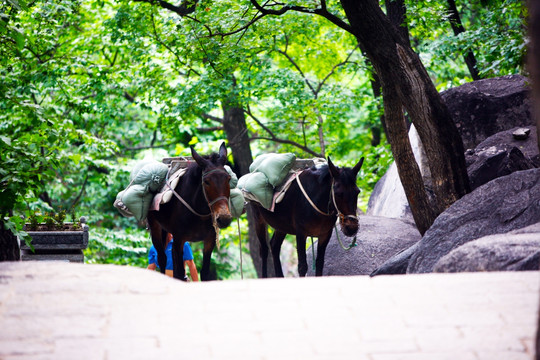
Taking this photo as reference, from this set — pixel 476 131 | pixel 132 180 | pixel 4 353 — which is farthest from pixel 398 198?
pixel 4 353

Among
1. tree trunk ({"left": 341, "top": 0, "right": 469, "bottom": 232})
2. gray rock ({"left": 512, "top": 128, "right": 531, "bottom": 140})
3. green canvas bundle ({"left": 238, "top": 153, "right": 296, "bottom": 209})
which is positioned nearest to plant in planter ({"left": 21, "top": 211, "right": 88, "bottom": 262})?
green canvas bundle ({"left": 238, "top": 153, "right": 296, "bottom": 209})

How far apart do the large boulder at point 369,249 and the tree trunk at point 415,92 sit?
5.40 ft

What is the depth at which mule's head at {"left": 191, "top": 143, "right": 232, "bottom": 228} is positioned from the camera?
9.95 metres

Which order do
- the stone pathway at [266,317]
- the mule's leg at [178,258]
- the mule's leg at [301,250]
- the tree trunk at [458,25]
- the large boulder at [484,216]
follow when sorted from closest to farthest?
the stone pathway at [266,317]
the large boulder at [484,216]
the mule's leg at [178,258]
the mule's leg at [301,250]
the tree trunk at [458,25]

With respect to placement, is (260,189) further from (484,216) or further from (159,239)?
(484,216)

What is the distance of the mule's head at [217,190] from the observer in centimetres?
995

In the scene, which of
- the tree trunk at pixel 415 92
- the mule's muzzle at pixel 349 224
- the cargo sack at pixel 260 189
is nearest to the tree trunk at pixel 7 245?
the cargo sack at pixel 260 189

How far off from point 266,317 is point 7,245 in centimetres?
585

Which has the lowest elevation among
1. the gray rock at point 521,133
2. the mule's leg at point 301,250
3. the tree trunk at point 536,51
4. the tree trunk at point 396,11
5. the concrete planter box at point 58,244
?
the mule's leg at point 301,250

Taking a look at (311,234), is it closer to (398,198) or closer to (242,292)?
(398,198)

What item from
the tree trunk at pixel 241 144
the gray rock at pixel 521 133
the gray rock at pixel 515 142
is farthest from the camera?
the tree trunk at pixel 241 144

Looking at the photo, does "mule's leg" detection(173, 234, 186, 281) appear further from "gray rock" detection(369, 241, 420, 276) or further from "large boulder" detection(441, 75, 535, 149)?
"large boulder" detection(441, 75, 535, 149)

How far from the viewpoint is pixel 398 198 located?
15.5 metres

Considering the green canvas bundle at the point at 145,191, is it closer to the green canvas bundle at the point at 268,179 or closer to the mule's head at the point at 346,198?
the green canvas bundle at the point at 268,179
